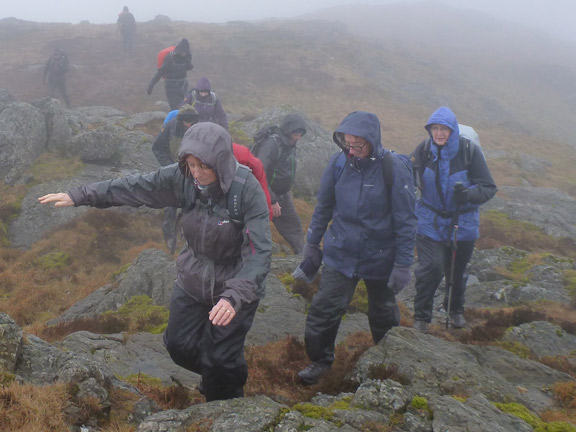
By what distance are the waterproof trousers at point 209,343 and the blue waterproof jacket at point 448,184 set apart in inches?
158

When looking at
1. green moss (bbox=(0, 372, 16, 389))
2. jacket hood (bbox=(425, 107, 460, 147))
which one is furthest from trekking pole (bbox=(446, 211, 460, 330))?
green moss (bbox=(0, 372, 16, 389))

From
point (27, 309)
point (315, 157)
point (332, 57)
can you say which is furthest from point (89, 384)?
point (332, 57)

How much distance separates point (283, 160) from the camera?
951 cm

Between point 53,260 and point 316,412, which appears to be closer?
point 316,412

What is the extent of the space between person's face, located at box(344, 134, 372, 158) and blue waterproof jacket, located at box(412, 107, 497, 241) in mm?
2080

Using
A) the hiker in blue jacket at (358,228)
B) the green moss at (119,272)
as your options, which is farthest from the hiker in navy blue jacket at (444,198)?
the green moss at (119,272)

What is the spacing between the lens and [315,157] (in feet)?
58.9

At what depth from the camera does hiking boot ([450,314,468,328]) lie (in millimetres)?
8586

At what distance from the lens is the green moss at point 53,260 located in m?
10.9

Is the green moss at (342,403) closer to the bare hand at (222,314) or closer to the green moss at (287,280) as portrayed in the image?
the bare hand at (222,314)

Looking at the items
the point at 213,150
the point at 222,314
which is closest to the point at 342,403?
the point at 222,314

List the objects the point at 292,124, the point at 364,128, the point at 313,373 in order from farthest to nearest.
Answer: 1. the point at 292,124
2. the point at 313,373
3. the point at 364,128

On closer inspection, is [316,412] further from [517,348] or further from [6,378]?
[517,348]

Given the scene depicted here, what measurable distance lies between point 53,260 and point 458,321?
30.8ft
